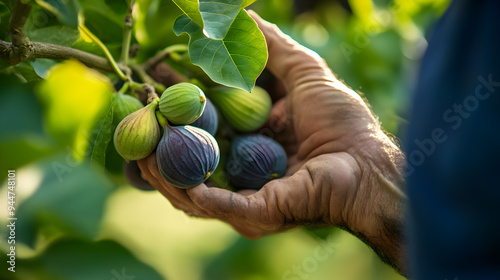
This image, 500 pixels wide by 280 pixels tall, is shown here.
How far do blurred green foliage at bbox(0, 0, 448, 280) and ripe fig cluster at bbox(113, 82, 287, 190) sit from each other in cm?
10

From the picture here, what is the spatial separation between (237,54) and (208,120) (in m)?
0.18

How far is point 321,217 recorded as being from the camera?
1.12 meters

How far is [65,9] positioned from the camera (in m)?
0.90

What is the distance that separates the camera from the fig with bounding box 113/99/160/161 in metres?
0.89

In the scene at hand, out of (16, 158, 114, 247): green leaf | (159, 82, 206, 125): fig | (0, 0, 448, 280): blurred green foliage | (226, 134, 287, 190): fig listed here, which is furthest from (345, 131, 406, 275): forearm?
(16, 158, 114, 247): green leaf

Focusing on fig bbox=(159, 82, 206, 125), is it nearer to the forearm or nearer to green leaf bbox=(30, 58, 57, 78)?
green leaf bbox=(30, 58, 57, 78)

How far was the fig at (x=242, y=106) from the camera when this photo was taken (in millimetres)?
1077

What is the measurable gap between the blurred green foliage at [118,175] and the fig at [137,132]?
0.09 metres

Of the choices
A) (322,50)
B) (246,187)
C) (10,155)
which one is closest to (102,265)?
(10,155)

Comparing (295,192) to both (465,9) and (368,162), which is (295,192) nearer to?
(368,162)

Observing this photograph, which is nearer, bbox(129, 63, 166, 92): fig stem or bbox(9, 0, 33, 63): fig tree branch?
bbox(9, 0, 33, 63): fig tree branch

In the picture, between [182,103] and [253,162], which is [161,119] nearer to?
[182,103]

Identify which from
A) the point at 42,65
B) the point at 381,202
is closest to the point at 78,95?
the point at 42,65

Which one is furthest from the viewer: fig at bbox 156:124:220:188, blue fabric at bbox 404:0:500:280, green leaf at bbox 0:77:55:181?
green leaf at bbox 0:77:55:181
